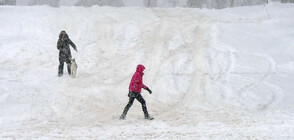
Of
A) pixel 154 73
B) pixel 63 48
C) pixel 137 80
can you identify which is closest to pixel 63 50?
pixel 63 48

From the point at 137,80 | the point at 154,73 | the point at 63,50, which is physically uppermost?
the point at 63,50

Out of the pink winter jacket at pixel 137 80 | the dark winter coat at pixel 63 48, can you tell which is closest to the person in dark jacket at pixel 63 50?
the dark winter coat at pixel 63 48

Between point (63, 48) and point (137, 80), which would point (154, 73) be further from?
point (137, 80)

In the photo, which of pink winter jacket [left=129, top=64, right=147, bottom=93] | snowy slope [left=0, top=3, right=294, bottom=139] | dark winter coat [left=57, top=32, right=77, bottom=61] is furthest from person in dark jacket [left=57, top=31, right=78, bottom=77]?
pink winter jacket [left=129, top=64, right=147, bottom=93]

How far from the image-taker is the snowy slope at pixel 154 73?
30.2 ft

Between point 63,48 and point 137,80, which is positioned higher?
point 63,48

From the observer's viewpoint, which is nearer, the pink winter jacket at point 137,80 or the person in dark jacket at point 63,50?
the pink winter jacket at point 137,80

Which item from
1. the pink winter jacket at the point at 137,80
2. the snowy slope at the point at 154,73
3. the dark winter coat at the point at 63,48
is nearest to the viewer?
the snowy slope at the point at 154,73

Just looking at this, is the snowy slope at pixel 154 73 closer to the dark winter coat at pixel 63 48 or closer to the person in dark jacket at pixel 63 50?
the person in dark jacket at pixel 63 50

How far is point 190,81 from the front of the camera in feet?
46.5

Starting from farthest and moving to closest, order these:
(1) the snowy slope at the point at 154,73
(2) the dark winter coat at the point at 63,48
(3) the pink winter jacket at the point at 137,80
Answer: (2) the dark winter coat at the point at 63,48 → (3) the pink winter jacket at the point at 137,80 → (1) the snowy slope at the point at 154,73

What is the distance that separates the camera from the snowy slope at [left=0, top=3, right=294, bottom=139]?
30.2 feet

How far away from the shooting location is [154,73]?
15.1 meters

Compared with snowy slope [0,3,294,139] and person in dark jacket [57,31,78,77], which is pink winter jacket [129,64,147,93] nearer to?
snowy slope [0,3,294,139]
